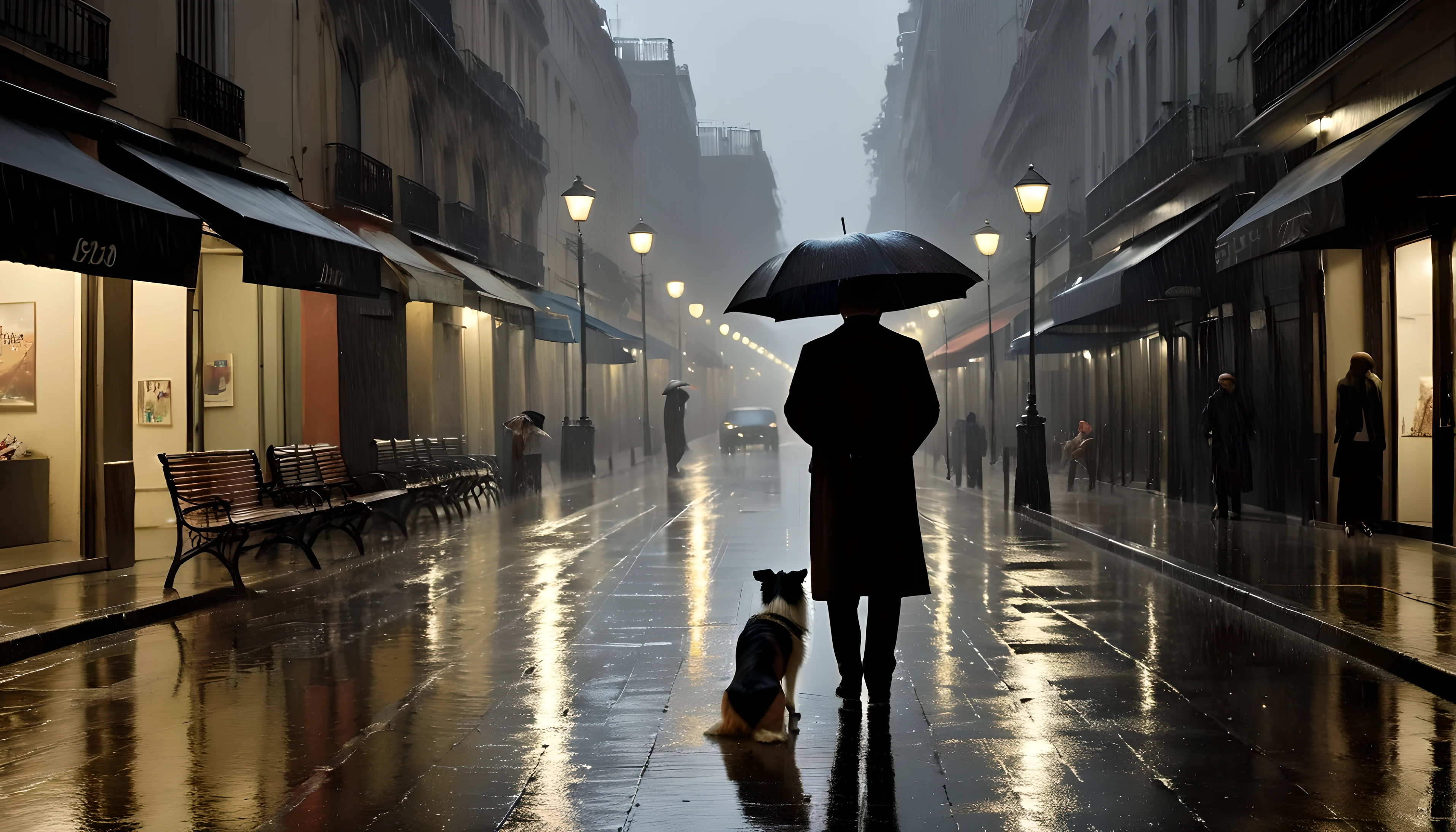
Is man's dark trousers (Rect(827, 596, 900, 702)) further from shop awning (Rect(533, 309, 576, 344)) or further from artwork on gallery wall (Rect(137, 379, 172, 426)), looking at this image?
shop awning (Rect(533, 309, 576, 344))

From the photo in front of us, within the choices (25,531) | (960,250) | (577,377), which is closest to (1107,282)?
(25,531)

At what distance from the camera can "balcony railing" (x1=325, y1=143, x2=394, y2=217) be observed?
1945cm

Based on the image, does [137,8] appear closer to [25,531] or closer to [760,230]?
[25,531]

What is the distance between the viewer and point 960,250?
6244cm

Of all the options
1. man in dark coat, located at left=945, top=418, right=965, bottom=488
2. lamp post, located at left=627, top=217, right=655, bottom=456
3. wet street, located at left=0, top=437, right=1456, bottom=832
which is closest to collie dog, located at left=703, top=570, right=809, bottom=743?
wet street, located at left=0, top=437, right=1456, bottom=832

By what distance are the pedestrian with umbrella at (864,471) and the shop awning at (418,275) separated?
1219 centimetres

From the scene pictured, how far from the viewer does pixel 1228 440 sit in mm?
15805

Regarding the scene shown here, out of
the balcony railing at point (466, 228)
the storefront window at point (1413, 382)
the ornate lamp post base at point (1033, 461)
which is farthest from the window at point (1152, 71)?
the balcony railing at point (466, 228)

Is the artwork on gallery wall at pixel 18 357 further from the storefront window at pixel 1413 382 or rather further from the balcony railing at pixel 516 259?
the balcony railing at pixel 516 259

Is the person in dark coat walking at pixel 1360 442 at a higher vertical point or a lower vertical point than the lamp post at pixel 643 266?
lower

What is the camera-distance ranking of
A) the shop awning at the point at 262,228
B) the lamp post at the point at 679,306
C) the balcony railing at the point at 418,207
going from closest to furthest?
the shop awning at the point at 262,228
the balcony railing at the point at 418,207
the lamp post at the point at 679,306

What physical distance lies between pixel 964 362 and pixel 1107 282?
72.6ft

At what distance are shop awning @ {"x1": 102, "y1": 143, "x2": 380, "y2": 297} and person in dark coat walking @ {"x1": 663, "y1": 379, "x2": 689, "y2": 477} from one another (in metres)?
16.1

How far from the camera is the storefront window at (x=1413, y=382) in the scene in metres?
13.6
